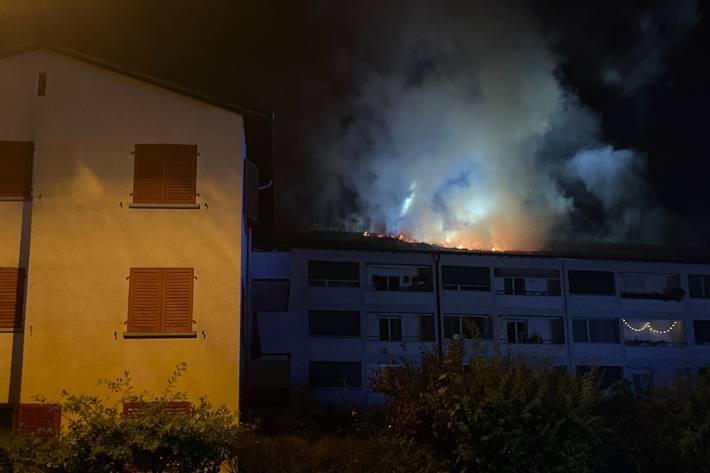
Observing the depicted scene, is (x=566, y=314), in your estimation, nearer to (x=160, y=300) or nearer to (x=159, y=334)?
(x=160, y=300)

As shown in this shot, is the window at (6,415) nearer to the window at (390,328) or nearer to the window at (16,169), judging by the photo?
the window at (16,169)

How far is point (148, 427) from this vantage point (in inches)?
431

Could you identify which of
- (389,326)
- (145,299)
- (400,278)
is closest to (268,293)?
(145,299)

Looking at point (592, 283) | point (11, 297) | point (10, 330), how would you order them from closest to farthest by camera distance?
point (10, 330) → point (11, 297) → point (592, 283)

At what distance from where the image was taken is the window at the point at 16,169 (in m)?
16.2

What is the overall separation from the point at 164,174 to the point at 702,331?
45.6 metres

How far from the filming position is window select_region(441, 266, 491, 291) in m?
46.5


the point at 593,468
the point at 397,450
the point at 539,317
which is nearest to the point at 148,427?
the point at 397,450

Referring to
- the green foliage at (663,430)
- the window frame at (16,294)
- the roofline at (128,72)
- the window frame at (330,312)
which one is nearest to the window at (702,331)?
the window frame at (330,312)

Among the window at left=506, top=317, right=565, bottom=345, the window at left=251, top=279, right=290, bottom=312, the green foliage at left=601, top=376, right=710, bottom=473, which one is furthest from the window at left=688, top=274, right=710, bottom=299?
the green foliage at left=601, top=376, right=710, bottom=473

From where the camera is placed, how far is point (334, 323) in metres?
44.0

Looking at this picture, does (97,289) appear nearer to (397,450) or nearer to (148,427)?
(148,427)

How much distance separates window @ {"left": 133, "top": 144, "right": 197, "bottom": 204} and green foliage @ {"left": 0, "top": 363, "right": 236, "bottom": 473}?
6107mm

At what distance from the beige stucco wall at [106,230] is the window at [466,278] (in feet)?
102
